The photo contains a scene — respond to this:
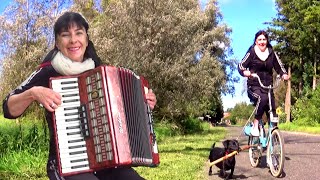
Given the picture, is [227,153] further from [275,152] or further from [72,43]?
[72,43]

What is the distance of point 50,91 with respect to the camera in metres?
3.06

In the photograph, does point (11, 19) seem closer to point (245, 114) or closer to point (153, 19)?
point (153, 19)

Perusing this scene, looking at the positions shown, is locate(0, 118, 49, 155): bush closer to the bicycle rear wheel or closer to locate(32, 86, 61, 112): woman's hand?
the bicycle rear wheel

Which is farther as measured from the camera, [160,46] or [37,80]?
[160,46]

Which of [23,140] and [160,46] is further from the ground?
[160,46]

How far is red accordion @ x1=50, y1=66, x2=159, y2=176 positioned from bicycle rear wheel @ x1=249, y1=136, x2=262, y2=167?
4943 millimetres

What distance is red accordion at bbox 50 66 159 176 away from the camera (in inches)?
120

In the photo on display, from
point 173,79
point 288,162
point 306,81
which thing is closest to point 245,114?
point 306,81

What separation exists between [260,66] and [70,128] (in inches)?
202

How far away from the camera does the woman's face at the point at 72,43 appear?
11.5 ft

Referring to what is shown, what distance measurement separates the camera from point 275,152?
7.08m

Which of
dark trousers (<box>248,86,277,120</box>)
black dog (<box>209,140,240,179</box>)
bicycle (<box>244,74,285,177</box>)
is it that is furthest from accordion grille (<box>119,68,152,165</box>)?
dark trousers (<box>248,86,277,120</box>)

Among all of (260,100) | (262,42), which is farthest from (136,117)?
(262,42)

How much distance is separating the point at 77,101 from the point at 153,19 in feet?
51.3
